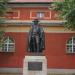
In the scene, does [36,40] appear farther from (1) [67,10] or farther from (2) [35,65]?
(1) [67,10]

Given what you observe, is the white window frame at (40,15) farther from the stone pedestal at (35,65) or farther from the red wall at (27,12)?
the stone pedestal at (35,65)

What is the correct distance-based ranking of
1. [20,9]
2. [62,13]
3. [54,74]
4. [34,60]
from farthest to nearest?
[20,9] → [54,74] → [62,13] → [34,60]

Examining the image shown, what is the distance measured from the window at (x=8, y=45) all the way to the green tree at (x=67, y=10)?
A: 10.6m

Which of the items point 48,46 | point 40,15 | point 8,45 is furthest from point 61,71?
point 40,15

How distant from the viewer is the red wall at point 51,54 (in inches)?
1658

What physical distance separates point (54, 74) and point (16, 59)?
14.9 feet

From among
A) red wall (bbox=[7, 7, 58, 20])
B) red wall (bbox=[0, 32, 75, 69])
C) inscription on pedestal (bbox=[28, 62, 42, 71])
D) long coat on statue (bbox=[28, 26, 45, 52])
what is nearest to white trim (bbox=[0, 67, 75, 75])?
red wall (bbox=[0, 32, 75, 69])

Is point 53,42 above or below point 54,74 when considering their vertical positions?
above

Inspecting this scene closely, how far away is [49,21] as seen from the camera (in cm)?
4259

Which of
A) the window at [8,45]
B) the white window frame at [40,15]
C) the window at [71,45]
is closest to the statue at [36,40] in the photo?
the window at [71,45]

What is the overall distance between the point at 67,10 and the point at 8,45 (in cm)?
1251

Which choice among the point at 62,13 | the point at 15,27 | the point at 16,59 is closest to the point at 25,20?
the point at 15,27

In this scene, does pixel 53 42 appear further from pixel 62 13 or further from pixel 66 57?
pixel 62 13

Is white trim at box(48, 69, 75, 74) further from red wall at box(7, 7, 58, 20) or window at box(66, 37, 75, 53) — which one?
red wall at box(7, 7, 58, 20)
